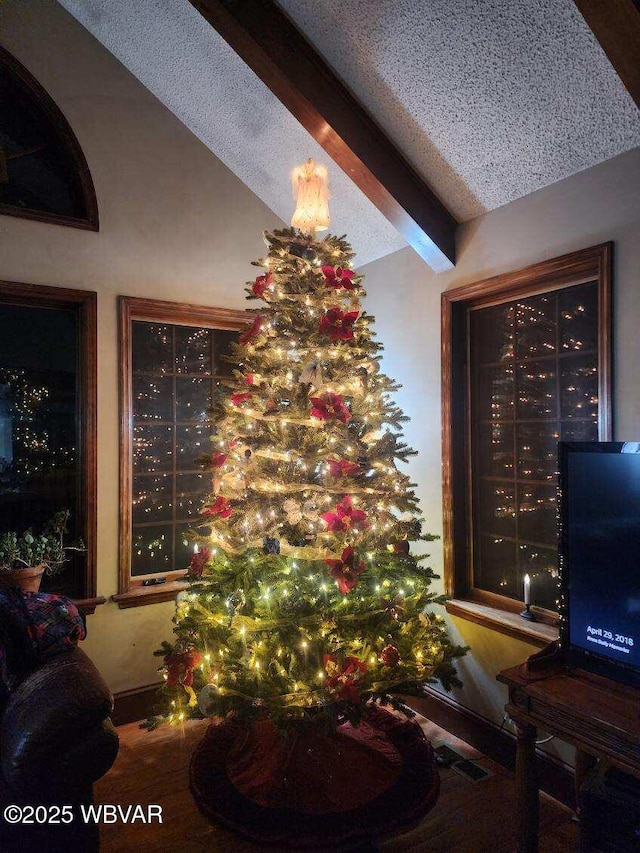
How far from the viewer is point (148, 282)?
312 cm

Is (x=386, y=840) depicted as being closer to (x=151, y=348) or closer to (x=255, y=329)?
(x=255, y=329)

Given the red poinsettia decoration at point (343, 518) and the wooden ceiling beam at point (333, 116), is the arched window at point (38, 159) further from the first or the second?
the red poinsettia decoration at point (343, 518)

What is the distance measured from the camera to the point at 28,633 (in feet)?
6.77

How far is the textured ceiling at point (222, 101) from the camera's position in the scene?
269cm

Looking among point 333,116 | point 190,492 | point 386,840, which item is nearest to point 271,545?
point 386,840

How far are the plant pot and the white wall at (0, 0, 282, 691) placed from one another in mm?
371

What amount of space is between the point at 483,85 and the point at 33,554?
2.86 m

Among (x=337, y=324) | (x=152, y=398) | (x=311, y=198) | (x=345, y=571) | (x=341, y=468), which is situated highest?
(x=311, y=198)

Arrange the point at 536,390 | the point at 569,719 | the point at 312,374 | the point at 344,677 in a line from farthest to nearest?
1. the point at 536,390
2. the point at 312,374
3. the point at 344,677
4. the point at 569,719

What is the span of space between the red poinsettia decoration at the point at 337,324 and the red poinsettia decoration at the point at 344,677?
4.13 ft

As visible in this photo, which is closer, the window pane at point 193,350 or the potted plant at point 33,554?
the potted plant at point 33,554

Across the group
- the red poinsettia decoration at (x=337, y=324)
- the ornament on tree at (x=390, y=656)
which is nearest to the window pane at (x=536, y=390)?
the red poinsettia decoration at (x=337, y=324)

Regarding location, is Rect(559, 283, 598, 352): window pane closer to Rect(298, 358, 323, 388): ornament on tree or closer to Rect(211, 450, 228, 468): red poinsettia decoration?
Rect(298, 358, 323, 388): ornament on tree

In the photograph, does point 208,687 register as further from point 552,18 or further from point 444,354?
point 552,18
